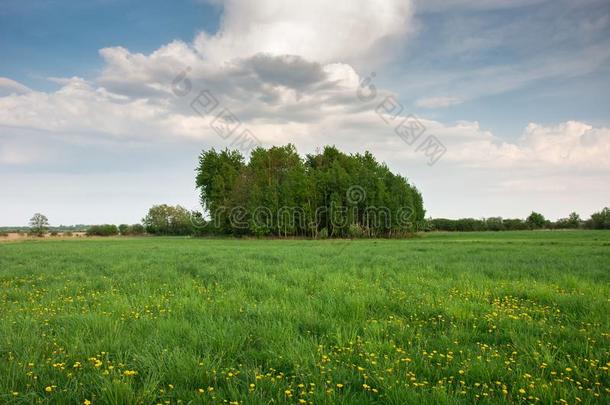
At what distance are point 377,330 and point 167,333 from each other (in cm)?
348

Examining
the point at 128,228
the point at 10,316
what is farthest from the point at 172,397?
the point at 128,228

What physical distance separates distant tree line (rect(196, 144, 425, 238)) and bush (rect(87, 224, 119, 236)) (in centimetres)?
4921

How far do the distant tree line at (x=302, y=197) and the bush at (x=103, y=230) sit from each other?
49213mm

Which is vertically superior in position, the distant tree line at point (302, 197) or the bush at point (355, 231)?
the distant tree line at point (302, 197)

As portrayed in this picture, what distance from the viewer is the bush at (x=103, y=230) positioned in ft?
368

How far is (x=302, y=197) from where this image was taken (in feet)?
226

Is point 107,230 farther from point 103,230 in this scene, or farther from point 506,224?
point 506,224

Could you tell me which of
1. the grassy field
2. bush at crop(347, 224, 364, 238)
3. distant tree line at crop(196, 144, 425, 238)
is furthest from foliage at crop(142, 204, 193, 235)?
the grassy field

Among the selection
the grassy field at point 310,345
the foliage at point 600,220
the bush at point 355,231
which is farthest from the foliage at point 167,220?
the foliage at point 600,220

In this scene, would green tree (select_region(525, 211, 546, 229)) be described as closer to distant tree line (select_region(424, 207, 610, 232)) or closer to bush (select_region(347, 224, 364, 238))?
distant tree line (select_region(424, 207, 610, 232))

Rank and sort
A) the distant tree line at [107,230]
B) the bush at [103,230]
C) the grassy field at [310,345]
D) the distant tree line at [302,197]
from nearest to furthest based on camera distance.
→ the grassy field at [310,345]
the distant tree line at [302,197]
the bush at [103,230]
the distant tree line at [107,230]

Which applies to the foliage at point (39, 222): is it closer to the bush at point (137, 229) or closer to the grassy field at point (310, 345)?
the bush at point (137, 229)

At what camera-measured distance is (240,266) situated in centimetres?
1577

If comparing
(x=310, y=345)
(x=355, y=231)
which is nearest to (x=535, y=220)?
(x=355, y=231)
